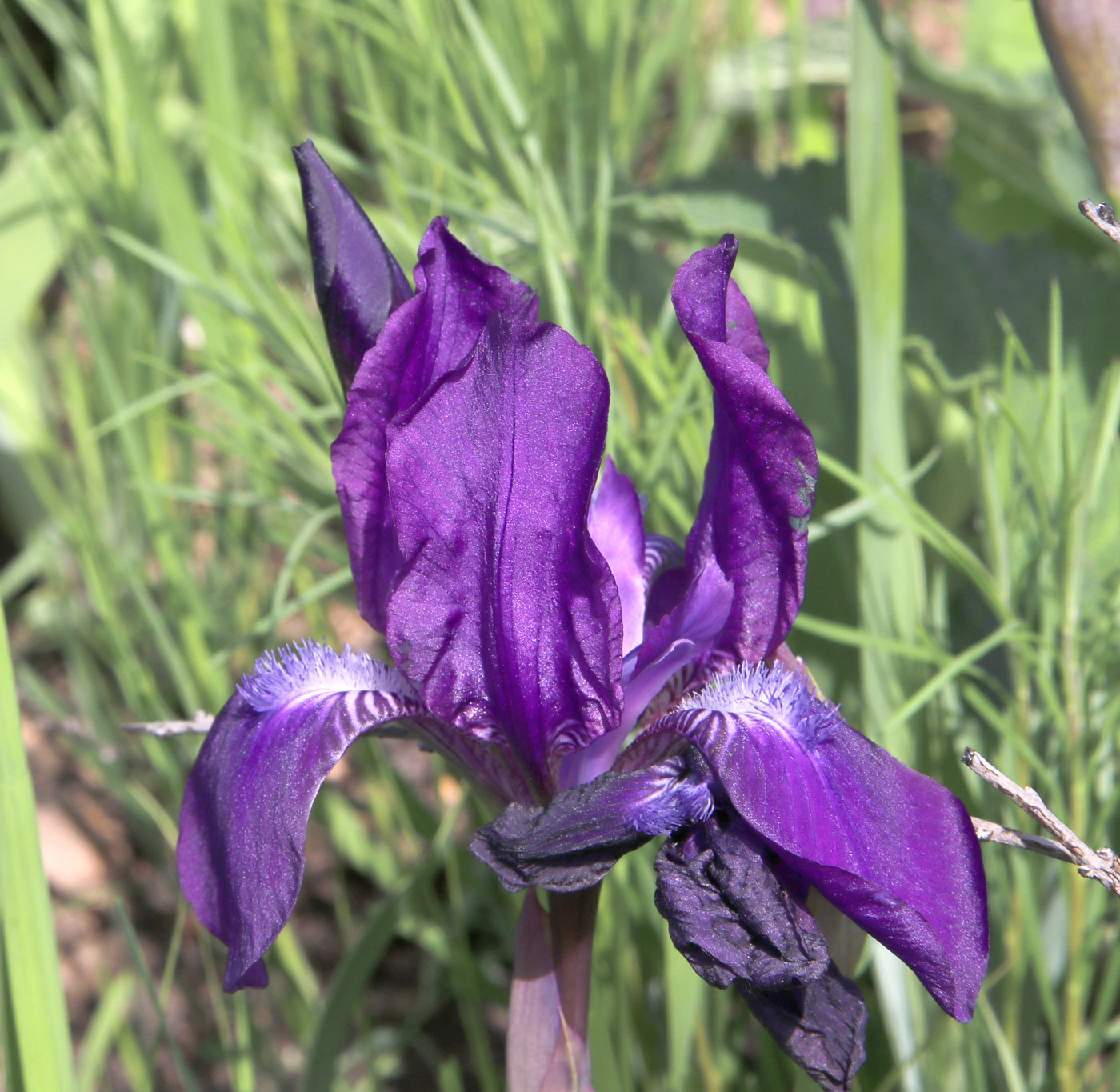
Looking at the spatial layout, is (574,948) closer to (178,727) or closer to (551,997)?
(551,997)

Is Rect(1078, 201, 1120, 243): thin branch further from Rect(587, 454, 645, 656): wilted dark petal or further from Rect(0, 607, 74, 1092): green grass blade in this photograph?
Rect(0, 607, 74, 1092): green grass blade

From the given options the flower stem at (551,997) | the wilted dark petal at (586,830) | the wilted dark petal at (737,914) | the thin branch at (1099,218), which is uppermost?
the thin branch at (1099,218)

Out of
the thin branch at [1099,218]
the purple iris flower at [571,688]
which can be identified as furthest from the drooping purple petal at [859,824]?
the thin branch at [1099,218]

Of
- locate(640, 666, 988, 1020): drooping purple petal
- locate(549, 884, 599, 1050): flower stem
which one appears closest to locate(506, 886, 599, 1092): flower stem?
locate(549, 884, 599, 1050): flower stem

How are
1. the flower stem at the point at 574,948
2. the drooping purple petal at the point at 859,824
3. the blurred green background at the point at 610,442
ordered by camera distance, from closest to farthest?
the drooping purple petal at the point at 859,824, the flower stem at the point at 574,948, the blurred green background at the point at 610,442

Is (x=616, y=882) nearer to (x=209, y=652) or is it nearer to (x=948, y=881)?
(x=948, y=881)

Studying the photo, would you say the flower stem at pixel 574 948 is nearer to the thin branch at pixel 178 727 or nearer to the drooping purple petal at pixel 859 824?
the drooping purple petal at pixel 859 824

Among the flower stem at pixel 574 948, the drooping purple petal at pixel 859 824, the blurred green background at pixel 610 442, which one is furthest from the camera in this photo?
the blurred green background at pixel 610 442
